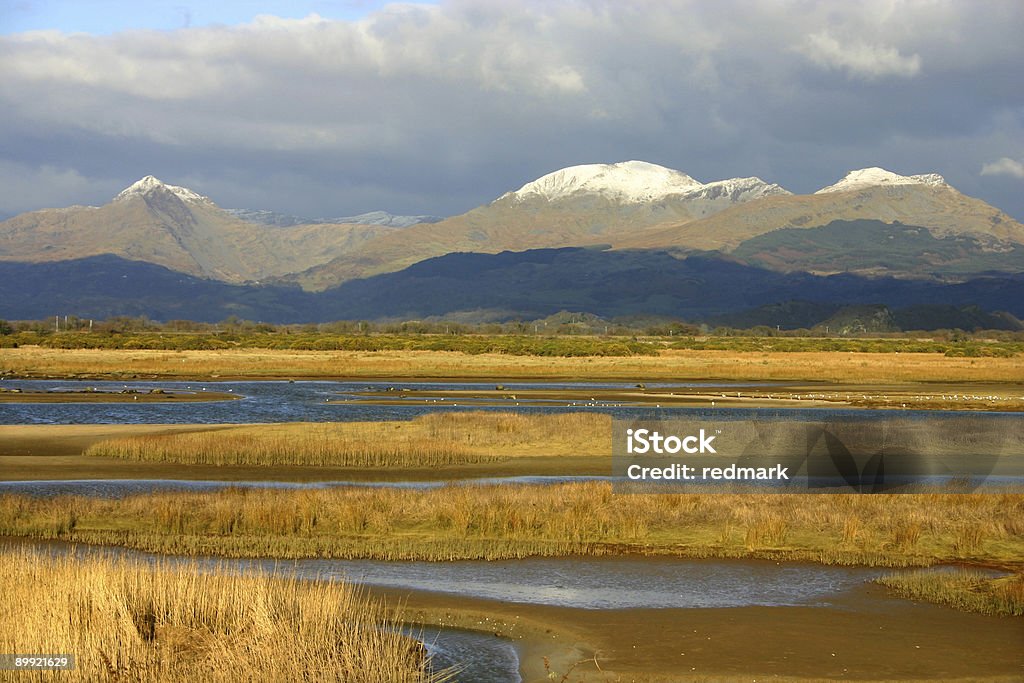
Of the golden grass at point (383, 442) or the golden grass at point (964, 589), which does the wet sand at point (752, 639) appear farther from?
the golden grass at point (383, 442)

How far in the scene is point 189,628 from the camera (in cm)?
1561

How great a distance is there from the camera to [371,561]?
2333 cm

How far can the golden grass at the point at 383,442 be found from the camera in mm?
36875

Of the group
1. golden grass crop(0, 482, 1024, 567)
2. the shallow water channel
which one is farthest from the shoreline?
golden grass crop(0, 482, 1024, 567)

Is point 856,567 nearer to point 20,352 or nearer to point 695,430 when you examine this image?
point 695,430

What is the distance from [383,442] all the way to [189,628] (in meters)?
23.5

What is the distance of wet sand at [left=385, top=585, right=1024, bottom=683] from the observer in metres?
16.8

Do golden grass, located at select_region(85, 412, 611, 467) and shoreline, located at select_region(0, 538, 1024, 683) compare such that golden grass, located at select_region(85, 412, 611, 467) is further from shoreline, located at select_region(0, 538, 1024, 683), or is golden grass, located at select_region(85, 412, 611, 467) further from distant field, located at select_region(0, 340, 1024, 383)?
distant field, located at select_region(0, 340, 1024, 383)

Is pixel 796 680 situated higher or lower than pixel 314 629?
lower

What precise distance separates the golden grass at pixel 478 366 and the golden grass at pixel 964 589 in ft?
206

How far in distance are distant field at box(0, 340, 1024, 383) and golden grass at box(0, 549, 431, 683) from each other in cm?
6585

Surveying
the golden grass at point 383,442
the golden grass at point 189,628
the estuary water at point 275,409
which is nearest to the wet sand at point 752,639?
the golden grass at point 189,628

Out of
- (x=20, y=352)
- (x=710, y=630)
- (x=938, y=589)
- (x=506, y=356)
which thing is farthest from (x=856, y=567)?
(x=20, y=352)

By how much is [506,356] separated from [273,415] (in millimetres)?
58652
